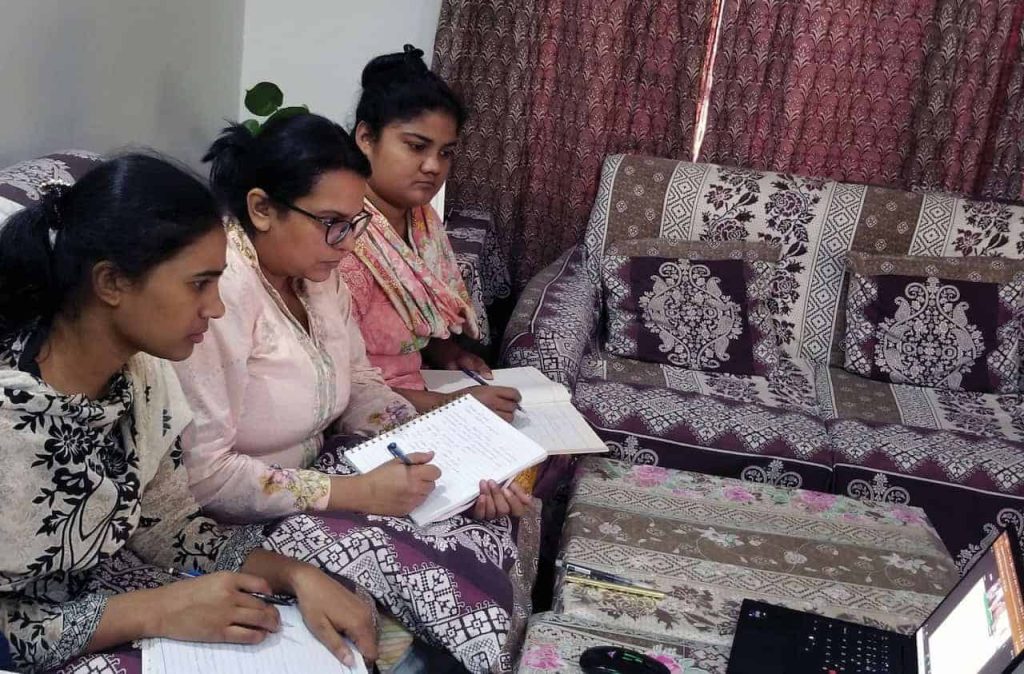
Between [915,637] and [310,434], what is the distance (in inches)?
40.9

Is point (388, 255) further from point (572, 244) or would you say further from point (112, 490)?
point (572, 244)

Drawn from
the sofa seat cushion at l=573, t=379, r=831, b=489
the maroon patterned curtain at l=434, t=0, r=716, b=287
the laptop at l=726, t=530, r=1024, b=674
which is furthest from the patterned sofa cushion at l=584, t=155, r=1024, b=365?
the laptop at l=726, t=530, r=1024, b=674

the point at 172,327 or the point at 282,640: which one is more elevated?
the point at 172,327

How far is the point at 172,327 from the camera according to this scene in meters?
1.22

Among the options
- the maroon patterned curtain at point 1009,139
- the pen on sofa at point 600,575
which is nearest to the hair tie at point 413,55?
the pen on sofa at point 600,575

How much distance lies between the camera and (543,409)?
82.4 inches

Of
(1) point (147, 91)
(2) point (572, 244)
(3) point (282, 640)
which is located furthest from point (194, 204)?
(2) point (572, 244)

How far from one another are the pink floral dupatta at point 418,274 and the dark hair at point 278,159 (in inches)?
18.2

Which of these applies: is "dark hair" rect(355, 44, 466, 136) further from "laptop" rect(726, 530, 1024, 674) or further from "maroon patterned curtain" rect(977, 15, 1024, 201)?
"maroon patterned curtain" rect(977, 15, 1024, 201)

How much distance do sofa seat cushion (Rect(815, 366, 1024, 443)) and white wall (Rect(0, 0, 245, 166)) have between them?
1990 mm

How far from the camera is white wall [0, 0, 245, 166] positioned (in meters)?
1.98

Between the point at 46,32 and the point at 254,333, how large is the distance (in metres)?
0.96

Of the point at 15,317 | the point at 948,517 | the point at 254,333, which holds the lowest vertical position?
the point at 948,517

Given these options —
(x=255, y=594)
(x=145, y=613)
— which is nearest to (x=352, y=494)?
(x=255, y=594)
